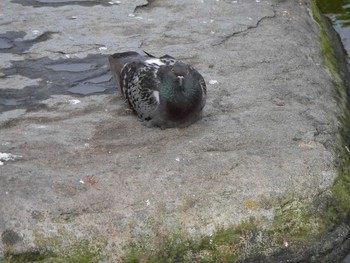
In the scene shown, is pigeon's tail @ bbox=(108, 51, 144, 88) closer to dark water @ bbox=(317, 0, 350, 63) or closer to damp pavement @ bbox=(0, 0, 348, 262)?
damp pavement @ bbox=(0, 0, 348, 262)

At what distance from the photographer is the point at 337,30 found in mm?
9594

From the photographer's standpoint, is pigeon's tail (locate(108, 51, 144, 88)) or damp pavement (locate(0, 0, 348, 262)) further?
pigeon's tail (locate(108, 51, 144, 88))

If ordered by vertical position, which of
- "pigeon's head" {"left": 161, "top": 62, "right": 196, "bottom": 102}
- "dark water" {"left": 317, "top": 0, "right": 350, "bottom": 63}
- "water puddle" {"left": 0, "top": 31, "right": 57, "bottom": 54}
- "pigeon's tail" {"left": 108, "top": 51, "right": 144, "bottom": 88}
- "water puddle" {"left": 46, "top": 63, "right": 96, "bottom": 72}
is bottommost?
"dark water" {"left": 317, "top": 0, "right": 350, "bottom": 63}

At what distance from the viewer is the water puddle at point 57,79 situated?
638cm

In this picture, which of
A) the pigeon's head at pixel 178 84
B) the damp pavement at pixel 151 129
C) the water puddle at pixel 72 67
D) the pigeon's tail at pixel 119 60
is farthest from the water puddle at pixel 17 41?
the pigeon's head at pixel 178 84

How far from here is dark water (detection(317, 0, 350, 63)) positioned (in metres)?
9.43

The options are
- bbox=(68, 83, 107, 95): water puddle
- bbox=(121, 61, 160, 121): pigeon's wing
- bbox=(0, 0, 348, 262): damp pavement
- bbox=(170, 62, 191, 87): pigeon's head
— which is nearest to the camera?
bbox=(0, 0, 348, 262): damp pavement

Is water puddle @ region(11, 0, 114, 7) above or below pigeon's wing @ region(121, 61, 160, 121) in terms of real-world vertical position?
below

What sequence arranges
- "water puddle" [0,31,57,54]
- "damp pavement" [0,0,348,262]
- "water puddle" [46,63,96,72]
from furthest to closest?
"water puddle" [0,31,57,54], "water puddle" [46,63,96,72], "damp pavement" [0,0,348,262]

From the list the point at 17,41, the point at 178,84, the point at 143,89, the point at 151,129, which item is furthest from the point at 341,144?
the point at 17,41

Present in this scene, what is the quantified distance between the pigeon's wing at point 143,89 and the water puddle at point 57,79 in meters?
0.50

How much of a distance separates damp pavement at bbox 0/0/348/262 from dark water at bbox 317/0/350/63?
118 centimetres

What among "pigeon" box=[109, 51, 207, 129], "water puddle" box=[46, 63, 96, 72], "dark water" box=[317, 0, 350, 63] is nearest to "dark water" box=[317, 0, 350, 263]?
"dark water" box=[317, 0, 350, 63]

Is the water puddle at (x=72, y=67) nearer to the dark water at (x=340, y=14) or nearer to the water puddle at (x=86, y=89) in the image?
the water puddle at (x=86, y=89)
